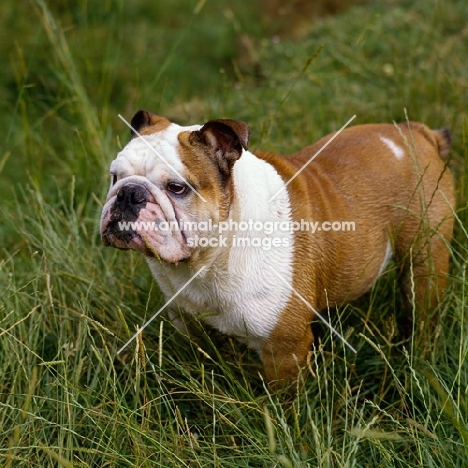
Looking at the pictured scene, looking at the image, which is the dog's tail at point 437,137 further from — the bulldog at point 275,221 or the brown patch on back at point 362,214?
the brown patch on back at point 362,214

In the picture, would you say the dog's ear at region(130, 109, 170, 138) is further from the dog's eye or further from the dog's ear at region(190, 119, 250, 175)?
the dog's eye

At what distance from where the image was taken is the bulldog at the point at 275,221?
2898 mm

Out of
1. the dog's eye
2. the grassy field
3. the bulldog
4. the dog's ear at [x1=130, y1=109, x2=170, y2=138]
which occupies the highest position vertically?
the dog's ear at [x1=130, y1=109, x2=170, y2=138]

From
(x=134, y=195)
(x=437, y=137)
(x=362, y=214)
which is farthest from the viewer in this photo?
(x=437, y=137)

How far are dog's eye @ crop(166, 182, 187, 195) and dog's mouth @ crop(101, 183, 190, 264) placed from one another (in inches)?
2.1

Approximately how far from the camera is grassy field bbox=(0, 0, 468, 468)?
2.78 meters

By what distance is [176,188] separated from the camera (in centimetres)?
290

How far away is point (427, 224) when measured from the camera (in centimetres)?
336

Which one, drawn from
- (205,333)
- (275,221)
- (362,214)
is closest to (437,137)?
(362,214)

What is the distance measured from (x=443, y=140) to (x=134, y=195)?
2.08m

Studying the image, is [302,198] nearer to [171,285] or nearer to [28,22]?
[171,285]

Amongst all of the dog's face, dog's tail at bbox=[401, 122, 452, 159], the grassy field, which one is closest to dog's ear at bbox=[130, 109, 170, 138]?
the dog's face

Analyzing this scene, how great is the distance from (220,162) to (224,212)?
0.78ft

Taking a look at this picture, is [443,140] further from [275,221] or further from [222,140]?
[222,140]
